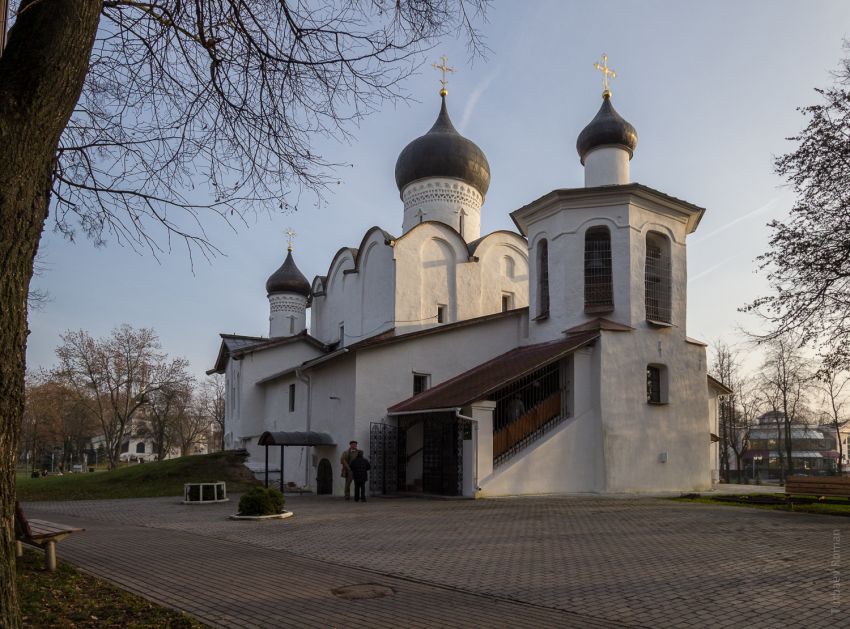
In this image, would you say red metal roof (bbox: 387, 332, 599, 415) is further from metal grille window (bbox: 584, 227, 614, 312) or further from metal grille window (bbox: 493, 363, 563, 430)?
metal grille window (bbox: 584, 227, 614, 312)

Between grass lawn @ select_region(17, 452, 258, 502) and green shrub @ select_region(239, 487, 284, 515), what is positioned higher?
green shrub @ select_region(239, 487, 284, 515)

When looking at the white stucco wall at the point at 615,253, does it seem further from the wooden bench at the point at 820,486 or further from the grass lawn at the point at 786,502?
the wooden bench at the point at 820,486

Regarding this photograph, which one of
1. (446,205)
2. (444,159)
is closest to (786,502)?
(446,205)

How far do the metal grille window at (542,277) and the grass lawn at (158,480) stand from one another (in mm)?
11515

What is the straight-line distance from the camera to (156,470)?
88.5 feet

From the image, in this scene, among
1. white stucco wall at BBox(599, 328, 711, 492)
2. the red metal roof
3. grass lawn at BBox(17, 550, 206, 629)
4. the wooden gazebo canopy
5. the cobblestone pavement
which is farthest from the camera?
the wooden gazebo canopy

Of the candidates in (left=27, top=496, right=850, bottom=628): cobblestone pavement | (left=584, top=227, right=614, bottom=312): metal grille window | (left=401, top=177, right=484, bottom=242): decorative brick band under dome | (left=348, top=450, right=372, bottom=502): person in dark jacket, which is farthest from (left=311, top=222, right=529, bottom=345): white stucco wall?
(left=27, top=496, right=850, bottom=628): cobblestone pavement

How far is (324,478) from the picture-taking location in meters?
22.2

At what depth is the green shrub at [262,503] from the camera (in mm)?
13586

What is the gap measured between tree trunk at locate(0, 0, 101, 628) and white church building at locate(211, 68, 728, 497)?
13773 mm

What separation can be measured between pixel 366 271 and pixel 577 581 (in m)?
21.9

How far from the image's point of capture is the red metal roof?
1802 centimetres

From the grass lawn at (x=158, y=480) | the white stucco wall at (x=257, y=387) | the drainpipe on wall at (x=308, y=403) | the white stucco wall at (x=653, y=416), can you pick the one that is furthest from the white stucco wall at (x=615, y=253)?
the white stucco wall at (x=257, y=387)

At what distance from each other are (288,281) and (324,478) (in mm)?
18560
